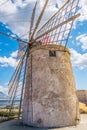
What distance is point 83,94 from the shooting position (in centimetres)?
2591

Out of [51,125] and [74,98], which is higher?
[74,98]

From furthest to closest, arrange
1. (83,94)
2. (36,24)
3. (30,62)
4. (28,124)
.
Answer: (83,94) → (36,24) → (30,62) → (28,124)

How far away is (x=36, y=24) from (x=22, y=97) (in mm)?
5472

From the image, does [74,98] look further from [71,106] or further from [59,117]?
[59,117]

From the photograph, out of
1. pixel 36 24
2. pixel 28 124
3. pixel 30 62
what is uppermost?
pixel 36 24

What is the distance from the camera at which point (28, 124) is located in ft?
41.8

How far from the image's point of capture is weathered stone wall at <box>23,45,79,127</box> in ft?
39.8

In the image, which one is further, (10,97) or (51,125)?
(10,97)

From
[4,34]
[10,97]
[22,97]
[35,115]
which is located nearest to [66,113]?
[35,115]

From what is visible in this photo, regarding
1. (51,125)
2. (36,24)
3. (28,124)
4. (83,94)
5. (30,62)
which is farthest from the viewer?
(83,94)

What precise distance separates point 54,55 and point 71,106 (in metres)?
3.36

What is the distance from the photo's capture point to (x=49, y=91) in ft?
40.8

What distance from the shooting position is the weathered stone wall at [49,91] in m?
12.1

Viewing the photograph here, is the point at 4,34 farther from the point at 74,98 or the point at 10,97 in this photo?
the point at 74,98
